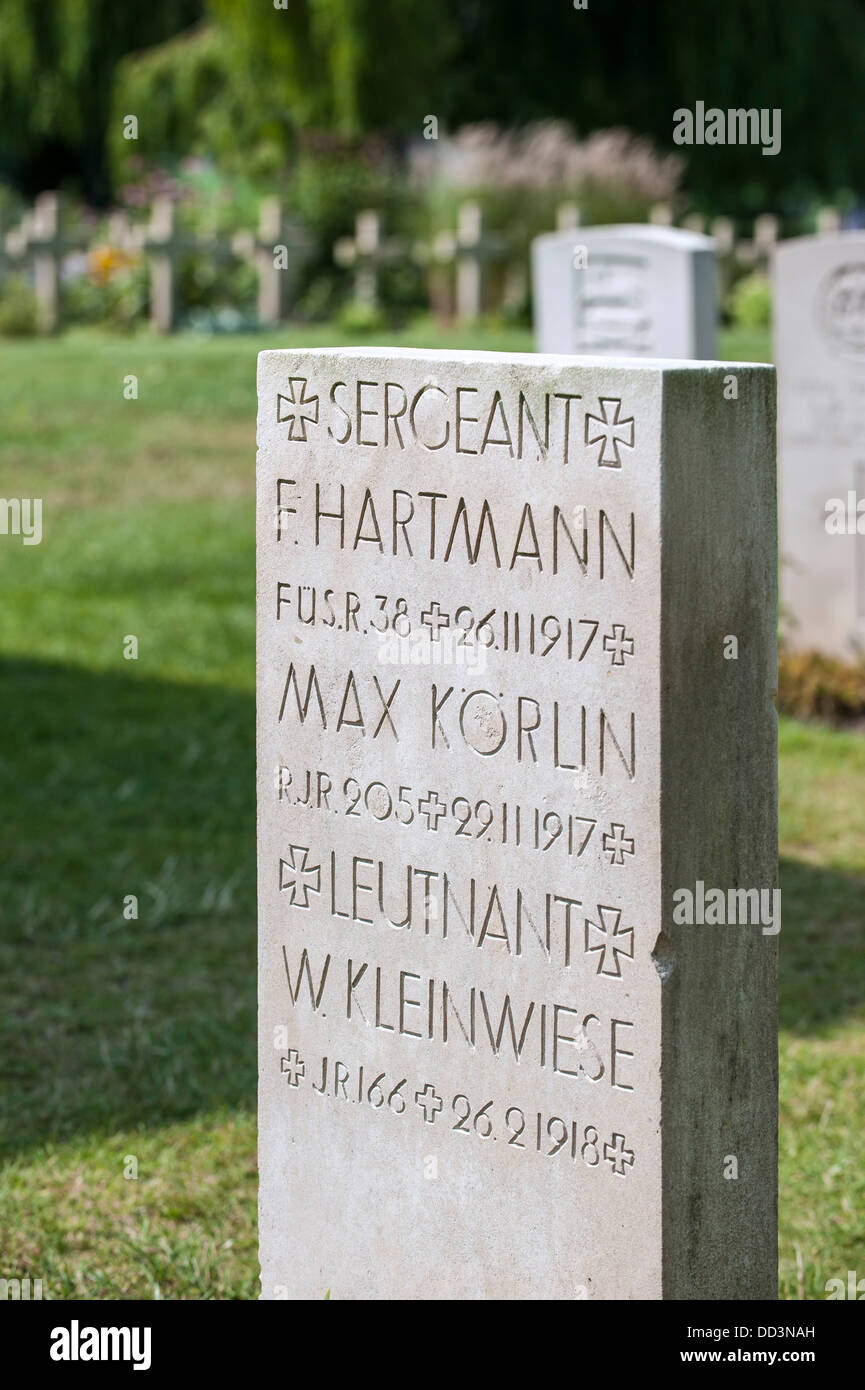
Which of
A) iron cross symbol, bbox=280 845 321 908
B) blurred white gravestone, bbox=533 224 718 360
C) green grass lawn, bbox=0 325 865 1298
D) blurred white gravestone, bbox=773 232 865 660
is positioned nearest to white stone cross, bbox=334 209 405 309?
green grass lawn, bbox=0 325 865 1298

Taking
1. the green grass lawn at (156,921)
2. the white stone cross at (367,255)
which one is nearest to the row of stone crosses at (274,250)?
the white stone cross at (367,255)

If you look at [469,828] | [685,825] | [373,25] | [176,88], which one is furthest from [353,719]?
[176,88]

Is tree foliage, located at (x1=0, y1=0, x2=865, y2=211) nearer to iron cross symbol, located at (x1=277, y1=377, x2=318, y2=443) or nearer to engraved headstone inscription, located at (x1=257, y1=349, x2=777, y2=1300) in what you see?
iron cross symbol, located at (x1=277, y1=377, x2=318, y2=443)

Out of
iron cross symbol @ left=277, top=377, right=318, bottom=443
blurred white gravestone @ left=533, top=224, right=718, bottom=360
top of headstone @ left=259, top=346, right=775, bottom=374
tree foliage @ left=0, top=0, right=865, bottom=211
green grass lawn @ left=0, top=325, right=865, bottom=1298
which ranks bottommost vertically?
green grass lawn @ left=0, top=325, right=865, bottom=1298

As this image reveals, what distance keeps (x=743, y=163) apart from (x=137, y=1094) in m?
22.7

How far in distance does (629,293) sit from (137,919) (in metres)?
3.70

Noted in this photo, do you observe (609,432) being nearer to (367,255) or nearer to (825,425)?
(825,425)

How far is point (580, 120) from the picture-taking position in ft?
84.1

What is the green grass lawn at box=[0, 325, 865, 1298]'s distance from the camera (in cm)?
376

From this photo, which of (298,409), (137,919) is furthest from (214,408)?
(298,409)

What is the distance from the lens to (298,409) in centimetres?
296

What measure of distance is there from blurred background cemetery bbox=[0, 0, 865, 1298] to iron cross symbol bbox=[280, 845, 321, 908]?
2.78ft

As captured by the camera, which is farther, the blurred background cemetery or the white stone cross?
the white stone cross
